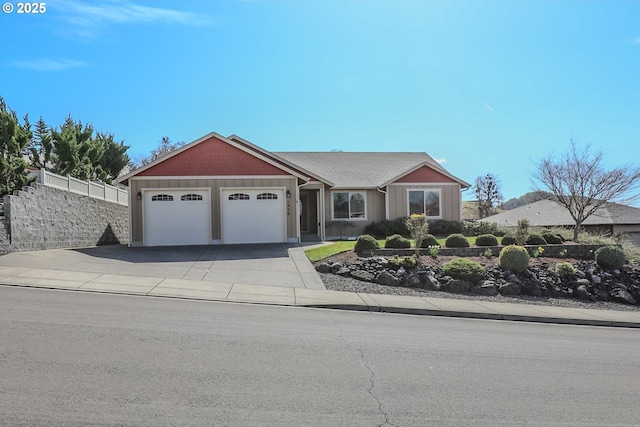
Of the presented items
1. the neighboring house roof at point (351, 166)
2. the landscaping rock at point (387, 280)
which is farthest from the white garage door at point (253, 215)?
the landscaping rock at point (387, 280)

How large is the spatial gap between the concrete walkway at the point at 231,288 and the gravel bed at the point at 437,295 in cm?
60

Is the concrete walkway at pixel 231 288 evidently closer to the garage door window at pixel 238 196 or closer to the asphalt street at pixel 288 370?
the asphalt street at pixel 288 370

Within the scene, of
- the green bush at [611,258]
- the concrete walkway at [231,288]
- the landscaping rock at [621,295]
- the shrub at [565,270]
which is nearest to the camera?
the concrete walkway at [231,288]

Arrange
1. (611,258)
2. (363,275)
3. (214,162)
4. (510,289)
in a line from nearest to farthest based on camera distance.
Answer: (510,289), (363,275), (611,258), (214,162)

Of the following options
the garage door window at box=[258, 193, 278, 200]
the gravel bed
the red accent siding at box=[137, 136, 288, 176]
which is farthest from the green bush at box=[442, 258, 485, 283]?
the red accent siding at box=[137, 136, 288, 176]

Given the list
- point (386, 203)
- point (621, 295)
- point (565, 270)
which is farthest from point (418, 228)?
point (386, 203)

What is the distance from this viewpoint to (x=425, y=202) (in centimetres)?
2541

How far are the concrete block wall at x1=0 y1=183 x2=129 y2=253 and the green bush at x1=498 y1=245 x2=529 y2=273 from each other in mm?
15769

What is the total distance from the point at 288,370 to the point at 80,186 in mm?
18139

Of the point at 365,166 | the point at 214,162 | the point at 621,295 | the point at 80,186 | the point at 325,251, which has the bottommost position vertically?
the point at 621,295

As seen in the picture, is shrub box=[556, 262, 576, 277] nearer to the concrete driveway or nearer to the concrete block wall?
the concrete driveway

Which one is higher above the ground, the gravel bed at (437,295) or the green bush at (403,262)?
the green bush at (403,262)

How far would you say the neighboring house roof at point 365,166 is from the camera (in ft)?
83.6

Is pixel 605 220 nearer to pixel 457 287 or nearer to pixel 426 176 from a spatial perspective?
pixel 426 176
